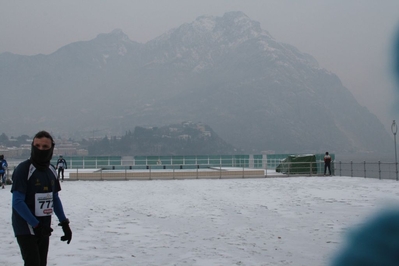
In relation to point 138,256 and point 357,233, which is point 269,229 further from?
point 357,233

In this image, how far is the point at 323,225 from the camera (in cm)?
1069

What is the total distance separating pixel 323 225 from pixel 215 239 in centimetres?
257

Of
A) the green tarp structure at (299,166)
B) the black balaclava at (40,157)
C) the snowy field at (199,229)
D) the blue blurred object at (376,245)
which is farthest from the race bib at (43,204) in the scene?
the green tarp structure at (299,166)

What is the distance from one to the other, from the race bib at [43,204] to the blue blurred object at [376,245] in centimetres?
340

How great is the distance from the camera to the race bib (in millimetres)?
4164

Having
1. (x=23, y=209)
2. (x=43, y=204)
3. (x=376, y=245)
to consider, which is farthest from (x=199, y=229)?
(x=376, y=245)

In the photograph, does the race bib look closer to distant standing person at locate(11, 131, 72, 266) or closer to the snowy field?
distant standing person at locate(11, 131, 72, 266)

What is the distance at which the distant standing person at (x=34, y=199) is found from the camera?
400 centimetres

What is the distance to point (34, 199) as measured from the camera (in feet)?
13.6

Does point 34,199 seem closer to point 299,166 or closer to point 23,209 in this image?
point 23,209

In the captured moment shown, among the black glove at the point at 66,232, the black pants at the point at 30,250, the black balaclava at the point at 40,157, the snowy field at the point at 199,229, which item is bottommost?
the snowy field at the point at 199,229

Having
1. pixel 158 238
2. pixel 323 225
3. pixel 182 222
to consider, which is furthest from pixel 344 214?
pixel 158 238

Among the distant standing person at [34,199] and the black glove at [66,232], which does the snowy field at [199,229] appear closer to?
the black glove at [66,232]

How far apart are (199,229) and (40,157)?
7.09m
